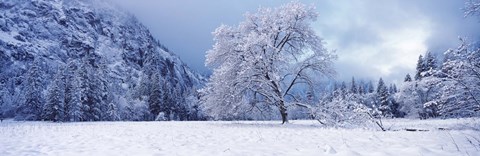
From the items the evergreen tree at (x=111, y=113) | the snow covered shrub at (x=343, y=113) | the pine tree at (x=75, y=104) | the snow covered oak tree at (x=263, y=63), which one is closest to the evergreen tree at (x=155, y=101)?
the evergreen tree at (x=111, y=113)

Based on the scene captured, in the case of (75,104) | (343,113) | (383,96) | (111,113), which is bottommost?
(343,113)

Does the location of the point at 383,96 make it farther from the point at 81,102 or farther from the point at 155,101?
the point at 81,102

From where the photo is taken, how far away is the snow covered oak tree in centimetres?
2250

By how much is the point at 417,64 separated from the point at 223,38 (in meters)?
46.2

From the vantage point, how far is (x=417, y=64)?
58000mm

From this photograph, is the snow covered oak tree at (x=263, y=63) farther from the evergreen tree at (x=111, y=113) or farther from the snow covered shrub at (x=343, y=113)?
the evergreen tree at (x=111, y=113)

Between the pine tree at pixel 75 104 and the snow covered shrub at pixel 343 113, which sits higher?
the pine tree at pixel 75 104

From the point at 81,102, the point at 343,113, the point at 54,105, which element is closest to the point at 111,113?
the point at 81,102

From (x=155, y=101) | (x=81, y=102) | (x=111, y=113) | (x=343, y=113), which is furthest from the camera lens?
(x=155, y=101)

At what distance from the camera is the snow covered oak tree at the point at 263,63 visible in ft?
73.8

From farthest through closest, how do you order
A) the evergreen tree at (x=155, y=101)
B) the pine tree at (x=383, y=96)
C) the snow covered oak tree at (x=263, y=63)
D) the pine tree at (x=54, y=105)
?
the evergreen tree at (x=155, y=101), the pine tree at (x=383, y=96), the pine tree at (x=54, y=105), the snow covered oak tree at (x=263, y=63)

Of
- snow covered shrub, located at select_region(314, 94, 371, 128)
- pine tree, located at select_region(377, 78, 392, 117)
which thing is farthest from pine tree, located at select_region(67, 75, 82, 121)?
pine tree, located at select_region(377, 78, 392, 117)

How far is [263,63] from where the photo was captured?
74.9 ft

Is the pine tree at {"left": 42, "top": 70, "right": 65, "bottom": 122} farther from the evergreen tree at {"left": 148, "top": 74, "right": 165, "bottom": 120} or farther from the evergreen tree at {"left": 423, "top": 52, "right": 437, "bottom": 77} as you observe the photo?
the evergreen tree at {"left": 423, "top": 52, "right": 437, "bottom": 77}
